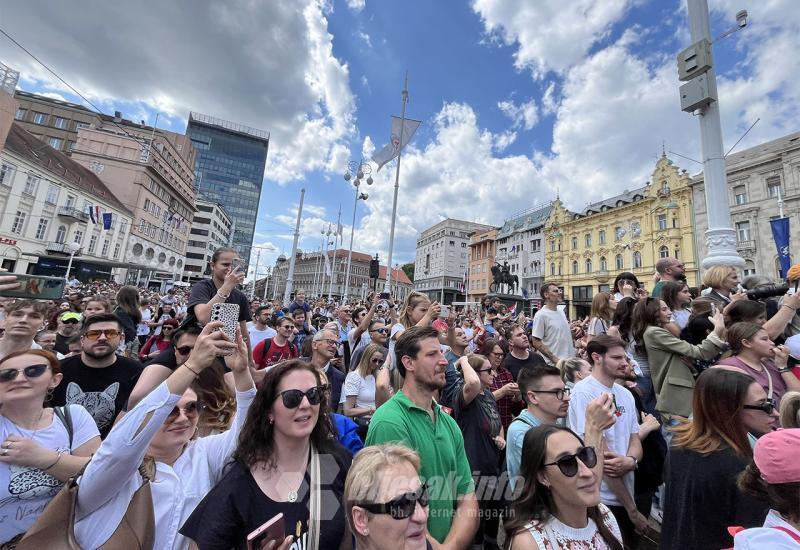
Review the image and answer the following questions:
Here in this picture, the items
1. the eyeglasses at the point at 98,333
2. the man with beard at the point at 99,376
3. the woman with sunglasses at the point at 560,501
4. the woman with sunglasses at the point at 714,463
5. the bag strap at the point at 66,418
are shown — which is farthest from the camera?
the eyeglasses at the point at 98,333

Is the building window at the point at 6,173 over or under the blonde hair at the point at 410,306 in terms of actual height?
over

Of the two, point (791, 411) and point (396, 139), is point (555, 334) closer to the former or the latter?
point (791, 411)

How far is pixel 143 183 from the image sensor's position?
1817 inches

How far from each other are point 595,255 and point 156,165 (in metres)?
61.4

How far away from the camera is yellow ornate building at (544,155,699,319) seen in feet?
113

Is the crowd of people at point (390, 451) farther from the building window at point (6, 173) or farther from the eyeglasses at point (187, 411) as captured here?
the building window at point (6, 173)

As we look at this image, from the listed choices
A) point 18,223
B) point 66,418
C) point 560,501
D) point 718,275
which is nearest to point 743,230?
point 718,275

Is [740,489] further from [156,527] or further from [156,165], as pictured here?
[156,165]

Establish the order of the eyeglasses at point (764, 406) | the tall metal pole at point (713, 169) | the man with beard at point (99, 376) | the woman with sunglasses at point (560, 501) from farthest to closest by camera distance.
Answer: the tall metal pole at point (713, 169), the man with beard at point (99, 376), the eyeglasses at point (764, 406), the woman with sunglasses at point (560, 501)

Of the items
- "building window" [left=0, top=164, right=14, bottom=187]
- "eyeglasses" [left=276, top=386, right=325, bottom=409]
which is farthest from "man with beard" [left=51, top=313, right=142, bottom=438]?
"building window" [left=0, top=164, right=14, bottom=187]

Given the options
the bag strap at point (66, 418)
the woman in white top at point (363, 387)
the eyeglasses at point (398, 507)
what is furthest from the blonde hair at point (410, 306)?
the bag strap at point (66, 418)

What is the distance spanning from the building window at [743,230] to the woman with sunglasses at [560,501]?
37.9 meters

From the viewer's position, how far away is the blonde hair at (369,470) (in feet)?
5.26

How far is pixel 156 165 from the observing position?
4944cm
